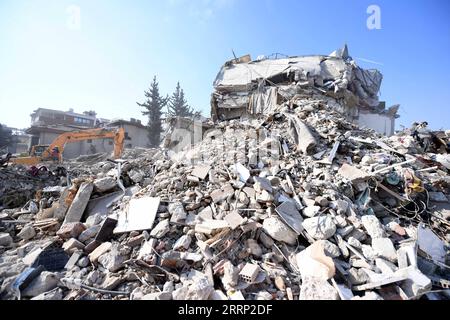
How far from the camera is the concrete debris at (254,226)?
2529mm

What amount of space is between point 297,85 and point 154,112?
18047mm

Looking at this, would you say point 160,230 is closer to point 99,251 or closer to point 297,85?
point 99,251

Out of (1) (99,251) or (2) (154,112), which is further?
(2) (154,112)

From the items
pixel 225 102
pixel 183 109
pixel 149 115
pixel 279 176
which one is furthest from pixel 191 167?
pixel 183 109

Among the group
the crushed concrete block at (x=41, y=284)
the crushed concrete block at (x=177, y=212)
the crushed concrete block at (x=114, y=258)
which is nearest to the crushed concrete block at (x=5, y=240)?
the crushed concrete block at (x=41, y=284)

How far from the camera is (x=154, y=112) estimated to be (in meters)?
24.5

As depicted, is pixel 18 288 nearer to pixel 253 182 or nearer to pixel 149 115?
pixel 253 182

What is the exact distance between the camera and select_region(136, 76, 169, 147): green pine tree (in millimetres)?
23969

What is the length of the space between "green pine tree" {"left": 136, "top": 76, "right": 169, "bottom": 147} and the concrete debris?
59.3 ft

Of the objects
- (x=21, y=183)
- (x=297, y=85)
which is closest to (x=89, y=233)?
(x=21, y=183)

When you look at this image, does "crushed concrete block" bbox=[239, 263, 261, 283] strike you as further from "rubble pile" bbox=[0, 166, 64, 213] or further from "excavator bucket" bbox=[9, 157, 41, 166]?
"excavator bucket" bbox=[9, 157, 41, 166]

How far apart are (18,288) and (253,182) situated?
343 cm

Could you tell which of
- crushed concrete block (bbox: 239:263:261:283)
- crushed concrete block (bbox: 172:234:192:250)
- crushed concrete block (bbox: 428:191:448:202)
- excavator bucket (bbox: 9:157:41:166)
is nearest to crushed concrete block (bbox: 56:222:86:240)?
crushed concrete block (bbox: 172:234:192:250)

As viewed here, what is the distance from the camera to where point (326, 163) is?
4.67 m
